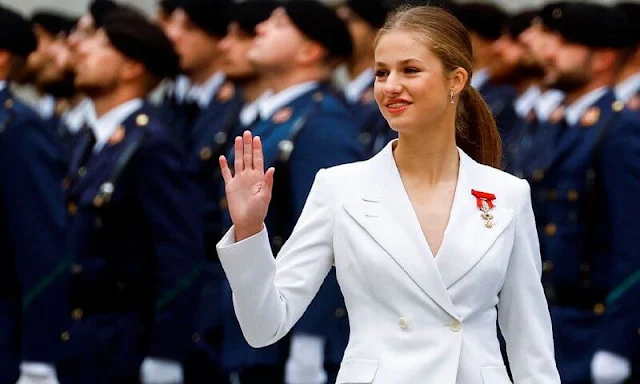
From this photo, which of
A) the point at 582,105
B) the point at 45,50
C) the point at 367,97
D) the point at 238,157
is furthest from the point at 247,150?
the point at 45,50

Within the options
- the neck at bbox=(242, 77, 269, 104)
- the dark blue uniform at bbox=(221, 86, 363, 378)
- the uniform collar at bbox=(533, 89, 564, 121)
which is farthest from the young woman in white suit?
the neck at bbox=(242, 77, 269, 104)

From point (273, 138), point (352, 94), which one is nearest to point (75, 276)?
point (273, 138)

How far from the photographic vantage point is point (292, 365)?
24.6ft

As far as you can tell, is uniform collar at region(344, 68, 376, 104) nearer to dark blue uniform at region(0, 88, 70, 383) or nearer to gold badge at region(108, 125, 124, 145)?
gold badge at region(108, 125, 124, 145)

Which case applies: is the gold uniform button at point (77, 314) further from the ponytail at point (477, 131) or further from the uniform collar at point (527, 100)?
the uniform collar at point (527, 100)

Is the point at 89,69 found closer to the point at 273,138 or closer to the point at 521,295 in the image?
the point at 273,138

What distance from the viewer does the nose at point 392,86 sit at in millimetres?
4926

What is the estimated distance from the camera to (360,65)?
10086mm

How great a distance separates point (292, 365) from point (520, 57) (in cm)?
334

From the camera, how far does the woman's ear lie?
5.10 m

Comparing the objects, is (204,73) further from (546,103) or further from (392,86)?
(392,86)

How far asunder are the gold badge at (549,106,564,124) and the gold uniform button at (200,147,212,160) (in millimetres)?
1735

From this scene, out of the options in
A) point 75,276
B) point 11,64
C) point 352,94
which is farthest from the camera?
point 352,94

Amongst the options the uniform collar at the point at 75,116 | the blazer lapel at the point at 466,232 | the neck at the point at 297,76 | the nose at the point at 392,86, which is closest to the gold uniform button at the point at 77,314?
the neck at the point at 297,76
